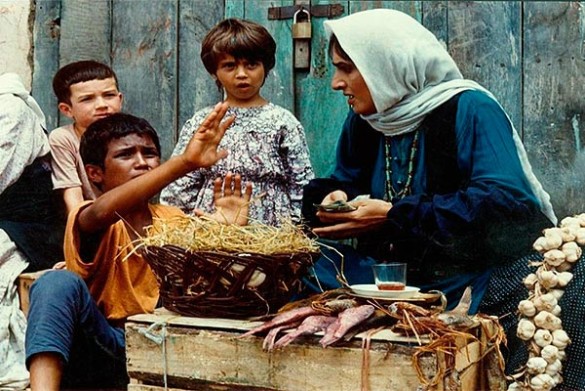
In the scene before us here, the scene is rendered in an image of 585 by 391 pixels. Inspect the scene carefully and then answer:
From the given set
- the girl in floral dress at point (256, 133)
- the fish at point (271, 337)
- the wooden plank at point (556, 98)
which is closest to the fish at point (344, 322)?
the fish at point (271, 337)

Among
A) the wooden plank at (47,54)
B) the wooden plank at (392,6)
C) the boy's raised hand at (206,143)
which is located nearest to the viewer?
the boy's raised hand at (206,143)

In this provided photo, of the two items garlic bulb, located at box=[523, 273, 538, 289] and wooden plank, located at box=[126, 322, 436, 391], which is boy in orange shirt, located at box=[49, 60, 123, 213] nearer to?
wooden plank, located at box=[126, 322, 436, 391]

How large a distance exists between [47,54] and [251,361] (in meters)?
2.51

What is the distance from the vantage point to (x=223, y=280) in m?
2.79

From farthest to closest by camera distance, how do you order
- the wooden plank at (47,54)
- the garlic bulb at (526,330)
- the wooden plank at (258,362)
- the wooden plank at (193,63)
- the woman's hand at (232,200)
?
1. the wooden plank at (47,54)
2. the wooden plank at (193,63)
3. the woman's hand at (232,200)
4. the garlic bulb at (526,330)
5. the wooden plank at (258,362)

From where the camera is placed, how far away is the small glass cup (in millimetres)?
2826

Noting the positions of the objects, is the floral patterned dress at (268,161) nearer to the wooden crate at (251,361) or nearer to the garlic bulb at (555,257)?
the wooden crate at (251,361)

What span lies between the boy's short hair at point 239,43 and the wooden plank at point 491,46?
79cm

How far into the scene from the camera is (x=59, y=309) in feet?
9.86

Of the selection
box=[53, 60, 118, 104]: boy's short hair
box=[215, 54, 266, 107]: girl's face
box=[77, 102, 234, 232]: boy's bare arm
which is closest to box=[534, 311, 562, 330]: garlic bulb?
box=[77, 102, 234, 232]: boy's bare arm

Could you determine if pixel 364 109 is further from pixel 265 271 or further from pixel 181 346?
pixel 181 346

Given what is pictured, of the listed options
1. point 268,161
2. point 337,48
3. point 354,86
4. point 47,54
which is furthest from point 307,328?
point 47,54

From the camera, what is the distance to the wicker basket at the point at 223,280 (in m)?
2.75

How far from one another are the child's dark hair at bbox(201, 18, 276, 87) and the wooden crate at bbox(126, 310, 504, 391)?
4.51 ft
